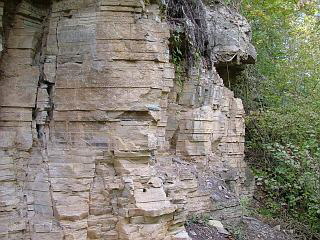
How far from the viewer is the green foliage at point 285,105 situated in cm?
940

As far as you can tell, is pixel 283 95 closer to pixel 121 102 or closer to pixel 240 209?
→ pixel 240 209

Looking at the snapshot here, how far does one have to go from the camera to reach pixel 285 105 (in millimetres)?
11688

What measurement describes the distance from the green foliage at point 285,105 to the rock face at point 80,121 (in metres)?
4.44

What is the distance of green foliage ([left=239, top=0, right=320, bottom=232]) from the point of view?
30.8ft

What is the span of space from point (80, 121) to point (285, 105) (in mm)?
7426

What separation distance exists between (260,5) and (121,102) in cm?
840

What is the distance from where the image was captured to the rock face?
5402 mm

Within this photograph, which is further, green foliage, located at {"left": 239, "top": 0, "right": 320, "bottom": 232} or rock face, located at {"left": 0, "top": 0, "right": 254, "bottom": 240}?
green foliage, located at {"left": 239, "top": 0, "right": 320, "bottom": 232}

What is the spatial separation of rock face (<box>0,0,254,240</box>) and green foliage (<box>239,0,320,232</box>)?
4.44 m

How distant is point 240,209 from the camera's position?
830 centimetres

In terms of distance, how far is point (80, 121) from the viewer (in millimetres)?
5500

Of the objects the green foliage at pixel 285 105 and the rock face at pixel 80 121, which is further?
the green foliage at pixel 285 105

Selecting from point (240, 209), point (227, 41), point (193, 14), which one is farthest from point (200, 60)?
point (240, 209)

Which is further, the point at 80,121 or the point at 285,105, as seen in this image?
the point at 285,105
